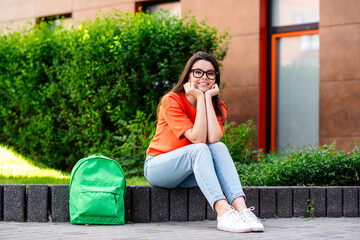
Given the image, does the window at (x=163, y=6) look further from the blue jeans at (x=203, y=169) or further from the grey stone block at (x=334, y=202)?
the blue jeans at (x=203, y=169)

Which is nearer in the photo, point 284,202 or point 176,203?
point 176,203

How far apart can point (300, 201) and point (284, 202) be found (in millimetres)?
161

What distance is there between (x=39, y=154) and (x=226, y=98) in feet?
11.1

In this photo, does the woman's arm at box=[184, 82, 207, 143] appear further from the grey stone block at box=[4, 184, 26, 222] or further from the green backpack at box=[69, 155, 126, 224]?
the grey stone block at box=[4, 184, 26, 222]

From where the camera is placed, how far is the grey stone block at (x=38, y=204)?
4.97 meters

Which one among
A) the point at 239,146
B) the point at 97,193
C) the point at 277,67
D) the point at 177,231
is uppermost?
the point at 277,67

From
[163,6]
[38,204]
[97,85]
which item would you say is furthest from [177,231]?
[163,6]

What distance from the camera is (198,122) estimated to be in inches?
189

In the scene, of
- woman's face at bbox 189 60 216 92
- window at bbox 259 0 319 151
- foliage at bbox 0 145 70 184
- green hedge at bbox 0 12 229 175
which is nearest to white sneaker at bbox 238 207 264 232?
woman's face at bbox 189 60 216 92

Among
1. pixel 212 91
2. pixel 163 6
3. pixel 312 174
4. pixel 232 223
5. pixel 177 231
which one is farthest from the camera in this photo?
pixel 163 6

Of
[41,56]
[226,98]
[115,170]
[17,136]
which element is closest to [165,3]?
[226,98]

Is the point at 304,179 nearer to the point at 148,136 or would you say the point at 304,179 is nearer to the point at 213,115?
the point at 213,115

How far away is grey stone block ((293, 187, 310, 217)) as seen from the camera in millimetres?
5414

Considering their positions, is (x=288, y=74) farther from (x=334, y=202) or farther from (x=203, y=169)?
(x=203, y=169)
